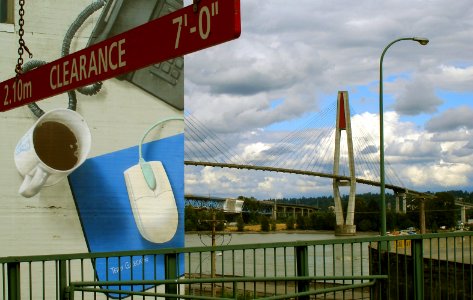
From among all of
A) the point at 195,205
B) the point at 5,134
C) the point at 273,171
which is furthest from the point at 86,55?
the point at 273,171

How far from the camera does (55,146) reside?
53.5 ft

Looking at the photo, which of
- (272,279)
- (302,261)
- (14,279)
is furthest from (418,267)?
(14,279)

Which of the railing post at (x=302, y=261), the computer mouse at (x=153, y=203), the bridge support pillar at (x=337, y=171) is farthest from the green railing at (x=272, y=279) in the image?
the bridge support pillar at (x=337, y=171)

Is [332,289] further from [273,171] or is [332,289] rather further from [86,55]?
[273,171]

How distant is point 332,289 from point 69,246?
11109 millimetres

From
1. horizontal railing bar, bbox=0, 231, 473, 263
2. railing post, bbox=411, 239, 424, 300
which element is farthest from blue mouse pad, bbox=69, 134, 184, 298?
horizontal railing bar, bbox=0, 231, 473, 263

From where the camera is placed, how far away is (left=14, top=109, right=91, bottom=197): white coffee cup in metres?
16.3

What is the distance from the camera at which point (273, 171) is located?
171 feet

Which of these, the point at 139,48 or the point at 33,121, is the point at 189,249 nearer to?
the point at 139,48

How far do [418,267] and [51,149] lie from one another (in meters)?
A: 10.7

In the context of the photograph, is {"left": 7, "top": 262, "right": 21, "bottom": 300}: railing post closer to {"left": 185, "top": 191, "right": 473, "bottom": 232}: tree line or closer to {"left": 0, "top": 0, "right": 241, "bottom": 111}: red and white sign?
{"left": 0, "top": 0, "right": 241, "bottom": 111}: red and white sign

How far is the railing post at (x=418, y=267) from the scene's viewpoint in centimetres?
795

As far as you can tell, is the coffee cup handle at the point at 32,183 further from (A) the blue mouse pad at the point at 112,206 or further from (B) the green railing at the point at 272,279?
(B) the green railing at the point at 272,279

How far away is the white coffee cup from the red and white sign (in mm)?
10210
